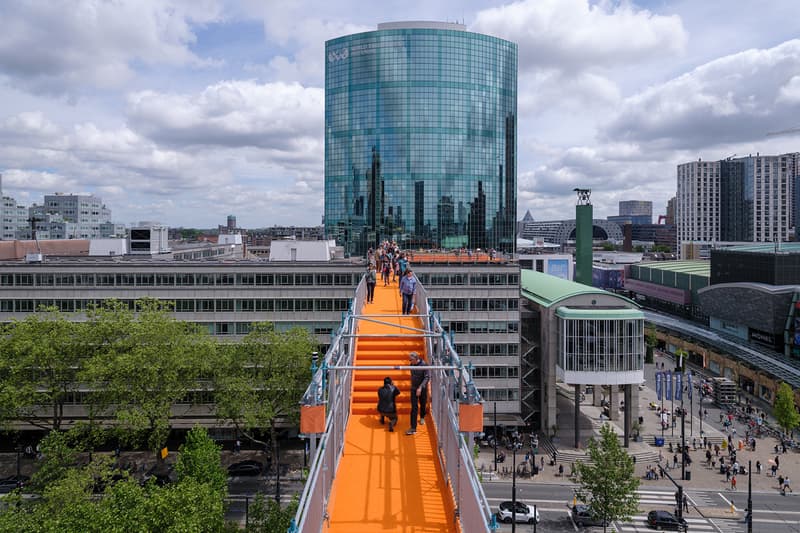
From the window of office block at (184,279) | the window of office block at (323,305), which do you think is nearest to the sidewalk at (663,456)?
the window of office block at (323,305)

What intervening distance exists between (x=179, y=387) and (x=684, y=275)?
9656 centimetres

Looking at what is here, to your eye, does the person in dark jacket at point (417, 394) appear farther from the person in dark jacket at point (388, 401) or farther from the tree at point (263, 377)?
the tree at point (263, 377)

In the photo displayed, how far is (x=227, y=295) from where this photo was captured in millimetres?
53750

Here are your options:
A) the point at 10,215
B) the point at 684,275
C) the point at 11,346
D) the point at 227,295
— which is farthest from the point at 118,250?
the point at 10,215

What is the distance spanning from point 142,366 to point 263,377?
30.6ft

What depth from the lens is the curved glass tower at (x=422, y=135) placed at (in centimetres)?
12500

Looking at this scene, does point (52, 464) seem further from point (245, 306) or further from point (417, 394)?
point (417, 394)

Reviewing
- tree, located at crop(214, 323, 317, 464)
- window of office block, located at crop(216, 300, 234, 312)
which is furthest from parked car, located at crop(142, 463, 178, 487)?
window of office block, located at crop(216, 300, 234, 312)

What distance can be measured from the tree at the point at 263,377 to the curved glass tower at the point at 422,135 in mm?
85899

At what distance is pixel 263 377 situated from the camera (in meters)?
43.2

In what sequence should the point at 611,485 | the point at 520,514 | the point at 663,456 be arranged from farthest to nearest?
1. the point at 663,456
2. the point at 520,514
3. the point at 611,485

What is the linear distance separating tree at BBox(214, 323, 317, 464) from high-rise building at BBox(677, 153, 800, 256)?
181151 mm

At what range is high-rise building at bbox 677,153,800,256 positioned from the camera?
17850cm

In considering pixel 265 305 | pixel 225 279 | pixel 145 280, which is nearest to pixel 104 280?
pixel 145 280
